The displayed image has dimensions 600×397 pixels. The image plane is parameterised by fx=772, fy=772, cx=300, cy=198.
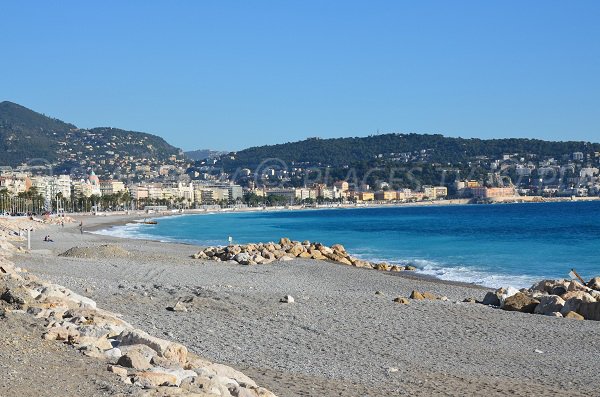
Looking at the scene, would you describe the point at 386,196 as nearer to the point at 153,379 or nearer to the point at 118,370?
the point at 118,370

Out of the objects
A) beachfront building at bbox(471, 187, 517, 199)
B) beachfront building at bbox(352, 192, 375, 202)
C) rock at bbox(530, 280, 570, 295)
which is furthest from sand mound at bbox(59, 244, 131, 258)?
beachfront building at bbox(352, 192, 375, 202)

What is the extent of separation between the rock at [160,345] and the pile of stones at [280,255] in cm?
1735

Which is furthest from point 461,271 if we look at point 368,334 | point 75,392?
point 75,392

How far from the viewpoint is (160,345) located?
651cm

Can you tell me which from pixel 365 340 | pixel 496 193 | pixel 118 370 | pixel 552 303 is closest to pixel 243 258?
pixel 552 303

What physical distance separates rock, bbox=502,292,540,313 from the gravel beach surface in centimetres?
48

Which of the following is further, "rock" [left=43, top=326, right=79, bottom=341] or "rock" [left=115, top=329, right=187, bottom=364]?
"rock" [left=43, top=326, right=79, bottom=341]

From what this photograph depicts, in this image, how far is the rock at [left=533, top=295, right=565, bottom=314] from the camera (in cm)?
1282

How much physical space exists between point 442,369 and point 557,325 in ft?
13.2

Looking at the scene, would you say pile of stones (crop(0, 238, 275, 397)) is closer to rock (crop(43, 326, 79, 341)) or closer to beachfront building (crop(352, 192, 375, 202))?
rock (crop(43, 326, 79, 341))

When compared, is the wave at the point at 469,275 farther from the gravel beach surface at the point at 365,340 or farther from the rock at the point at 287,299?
the rock at the point at 287,299

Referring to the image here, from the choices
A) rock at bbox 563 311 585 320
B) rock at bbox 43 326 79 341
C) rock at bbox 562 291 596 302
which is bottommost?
rock at bbox 563 311 585 320

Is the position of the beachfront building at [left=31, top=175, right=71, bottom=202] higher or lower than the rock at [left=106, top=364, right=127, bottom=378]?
higher

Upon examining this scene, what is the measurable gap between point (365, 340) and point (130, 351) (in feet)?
14.0
